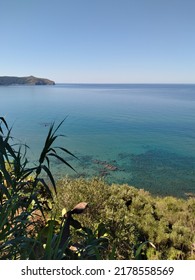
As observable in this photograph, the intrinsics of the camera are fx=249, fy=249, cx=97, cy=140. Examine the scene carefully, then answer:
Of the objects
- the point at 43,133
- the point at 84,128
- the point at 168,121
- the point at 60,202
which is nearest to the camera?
the point at 60,202

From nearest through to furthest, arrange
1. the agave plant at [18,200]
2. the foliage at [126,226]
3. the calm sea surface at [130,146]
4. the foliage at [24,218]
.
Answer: the foliage at [24,218], the agave plant at [18,200], the foliage at [126,226], the calm sea surface at [130,146]

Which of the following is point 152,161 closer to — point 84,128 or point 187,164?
point 187,164

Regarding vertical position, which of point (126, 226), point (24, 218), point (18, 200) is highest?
point (18, 200)

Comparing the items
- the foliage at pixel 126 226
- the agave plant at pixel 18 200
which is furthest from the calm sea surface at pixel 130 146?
the agave plant at pixel 18 200

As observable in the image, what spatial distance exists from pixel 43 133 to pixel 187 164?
2530cm

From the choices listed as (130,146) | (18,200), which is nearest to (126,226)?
(18,200)

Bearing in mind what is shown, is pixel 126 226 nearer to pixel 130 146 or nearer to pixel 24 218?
pixel 24 218

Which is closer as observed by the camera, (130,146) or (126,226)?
(126,226)

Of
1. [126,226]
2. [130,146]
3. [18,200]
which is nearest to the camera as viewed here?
[18,200]

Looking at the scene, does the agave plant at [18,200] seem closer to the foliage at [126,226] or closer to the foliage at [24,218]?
the foliage at [24,218]

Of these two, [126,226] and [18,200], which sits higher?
[18,200]

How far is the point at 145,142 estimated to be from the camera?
39531 millimetres

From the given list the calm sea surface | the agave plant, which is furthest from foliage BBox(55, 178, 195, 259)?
the calm sea surface
